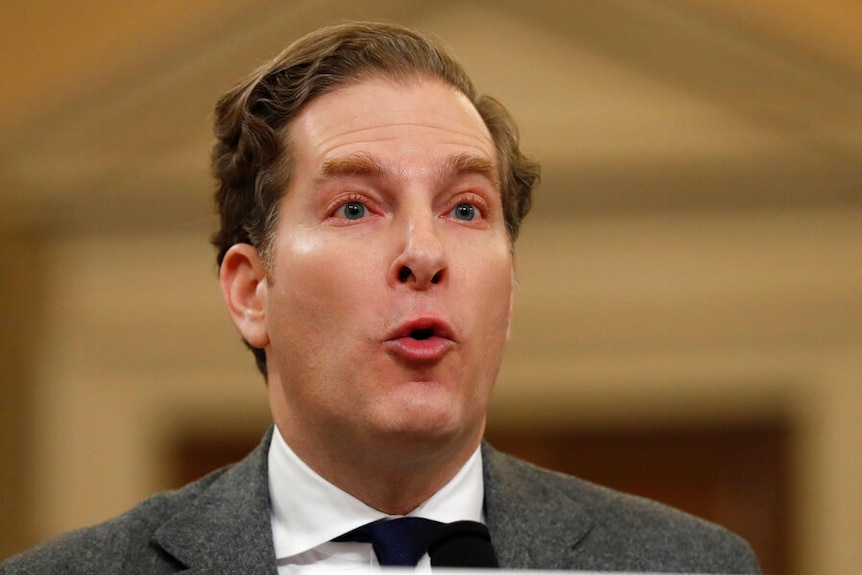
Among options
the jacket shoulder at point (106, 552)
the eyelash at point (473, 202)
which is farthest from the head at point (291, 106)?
the jacket shoulder at point (106, 552)

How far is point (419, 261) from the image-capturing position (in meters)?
1.83

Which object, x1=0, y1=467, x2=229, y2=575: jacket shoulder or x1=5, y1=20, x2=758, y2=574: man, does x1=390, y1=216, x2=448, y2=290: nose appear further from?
x1=0, y1=467, x2=229, y2=575: jacket shoulder

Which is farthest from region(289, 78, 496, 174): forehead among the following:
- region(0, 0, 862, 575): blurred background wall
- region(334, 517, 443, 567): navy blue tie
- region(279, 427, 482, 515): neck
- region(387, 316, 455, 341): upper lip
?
region(0, 0, 862, 575): blurred background wall

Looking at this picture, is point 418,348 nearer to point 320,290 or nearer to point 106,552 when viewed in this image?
point 320,290

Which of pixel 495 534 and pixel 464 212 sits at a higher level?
pixel 464 212

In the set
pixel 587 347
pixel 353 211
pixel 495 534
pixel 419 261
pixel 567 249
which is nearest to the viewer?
pixel 419 261

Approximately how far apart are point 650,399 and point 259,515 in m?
3.10

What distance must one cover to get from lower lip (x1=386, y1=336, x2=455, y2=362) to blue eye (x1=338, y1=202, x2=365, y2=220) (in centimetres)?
20

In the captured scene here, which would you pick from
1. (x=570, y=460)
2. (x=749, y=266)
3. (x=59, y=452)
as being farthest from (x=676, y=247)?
(x=59, y=452)

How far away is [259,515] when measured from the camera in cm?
203

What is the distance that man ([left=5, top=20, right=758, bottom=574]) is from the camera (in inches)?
73.6

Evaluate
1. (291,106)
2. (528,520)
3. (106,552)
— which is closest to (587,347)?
(528,520)

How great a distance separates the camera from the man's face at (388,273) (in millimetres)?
1854

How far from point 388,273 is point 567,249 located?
10.8 feet
